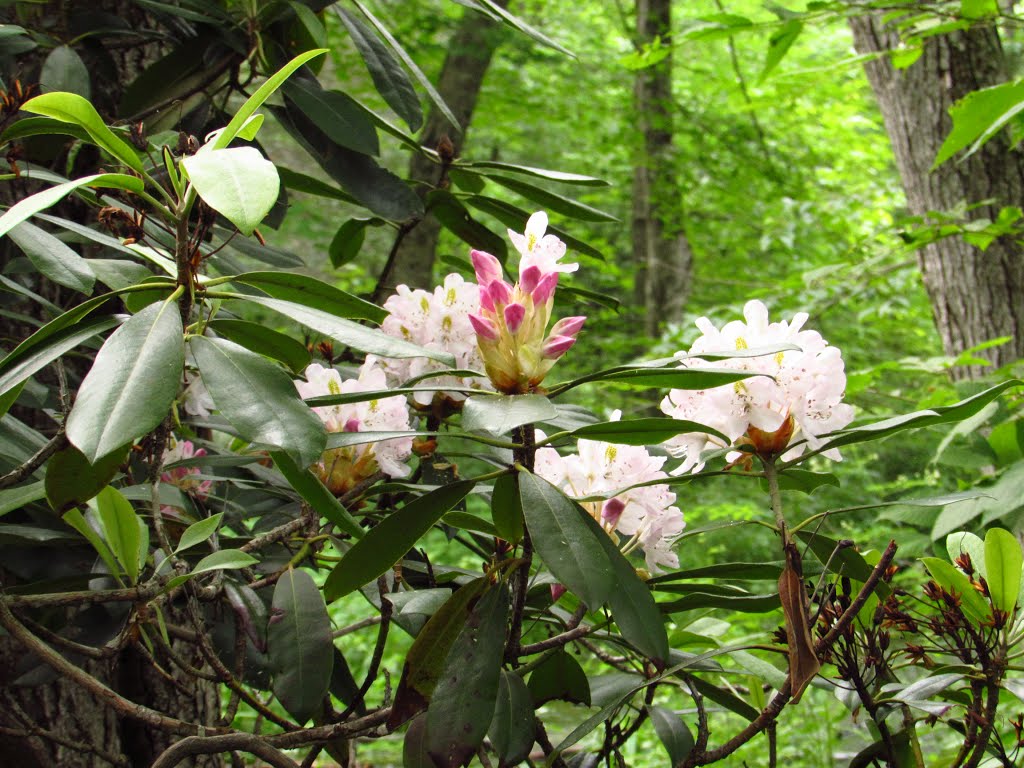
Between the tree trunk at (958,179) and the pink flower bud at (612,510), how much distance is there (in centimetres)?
191

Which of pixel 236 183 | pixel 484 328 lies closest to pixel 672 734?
pixel 484 328

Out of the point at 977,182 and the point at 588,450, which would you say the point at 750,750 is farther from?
the point at 588,450

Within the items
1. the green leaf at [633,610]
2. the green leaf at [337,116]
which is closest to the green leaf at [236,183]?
the green leaf at [633,610]

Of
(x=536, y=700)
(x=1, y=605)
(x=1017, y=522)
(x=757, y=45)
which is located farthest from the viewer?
(x=757, y=45)

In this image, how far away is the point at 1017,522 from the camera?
127cm

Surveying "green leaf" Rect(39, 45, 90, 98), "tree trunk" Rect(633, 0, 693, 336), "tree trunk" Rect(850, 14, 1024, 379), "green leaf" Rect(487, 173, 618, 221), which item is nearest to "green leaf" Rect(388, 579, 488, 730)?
"green leaf" Rect(487, 173, 618, 221)

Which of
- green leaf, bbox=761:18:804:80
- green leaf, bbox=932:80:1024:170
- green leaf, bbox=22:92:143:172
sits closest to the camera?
green leaf, bbox=22:92:143:172

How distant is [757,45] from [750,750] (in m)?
5.13

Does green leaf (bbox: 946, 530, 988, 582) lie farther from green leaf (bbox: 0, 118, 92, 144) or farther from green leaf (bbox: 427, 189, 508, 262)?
green leaf (bbox: 0, 118, 92, 144)

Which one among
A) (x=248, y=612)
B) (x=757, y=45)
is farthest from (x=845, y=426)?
(x=757, y=45)

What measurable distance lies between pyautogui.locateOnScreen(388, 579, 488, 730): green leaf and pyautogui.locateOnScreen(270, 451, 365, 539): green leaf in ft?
0.36

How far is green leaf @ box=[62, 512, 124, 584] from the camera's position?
0.72m

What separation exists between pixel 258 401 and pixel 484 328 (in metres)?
0.19

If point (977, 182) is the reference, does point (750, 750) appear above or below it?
below
